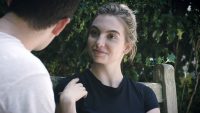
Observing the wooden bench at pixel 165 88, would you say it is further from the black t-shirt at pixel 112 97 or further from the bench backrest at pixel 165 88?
the black t-shirt at pixel 112 97

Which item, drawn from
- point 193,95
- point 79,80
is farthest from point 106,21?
point 193,95

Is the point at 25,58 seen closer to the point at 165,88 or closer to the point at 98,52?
the point at 98,52

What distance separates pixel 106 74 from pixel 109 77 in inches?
1.1

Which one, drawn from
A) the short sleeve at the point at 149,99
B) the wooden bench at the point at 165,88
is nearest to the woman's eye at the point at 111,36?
the short sleeve at the point at 149,99

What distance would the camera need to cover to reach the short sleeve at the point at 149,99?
2.70 metres

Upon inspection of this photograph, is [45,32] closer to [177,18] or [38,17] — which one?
[38,17]

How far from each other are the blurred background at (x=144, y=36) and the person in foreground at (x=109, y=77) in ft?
3.13

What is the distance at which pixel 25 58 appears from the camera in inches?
55.6

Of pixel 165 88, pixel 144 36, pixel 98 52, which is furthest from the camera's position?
pixel 144 36

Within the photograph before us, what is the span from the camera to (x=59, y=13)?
1673 millimetres

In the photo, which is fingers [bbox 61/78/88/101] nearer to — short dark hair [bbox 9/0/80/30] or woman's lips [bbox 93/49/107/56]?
woman's lips [bbox 93/49/107/56]

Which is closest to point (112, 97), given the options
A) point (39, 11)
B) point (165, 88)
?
point (165, 88)

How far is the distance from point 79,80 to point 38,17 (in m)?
1.05

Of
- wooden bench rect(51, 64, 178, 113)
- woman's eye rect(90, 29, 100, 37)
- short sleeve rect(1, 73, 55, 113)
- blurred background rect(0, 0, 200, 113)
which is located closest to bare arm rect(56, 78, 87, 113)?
woman's eye rect(90, 29, 100, 37)
